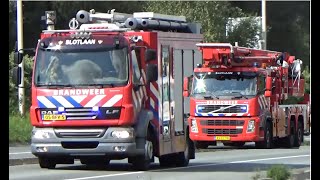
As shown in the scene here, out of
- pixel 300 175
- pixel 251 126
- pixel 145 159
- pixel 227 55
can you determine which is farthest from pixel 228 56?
pixel 300 175

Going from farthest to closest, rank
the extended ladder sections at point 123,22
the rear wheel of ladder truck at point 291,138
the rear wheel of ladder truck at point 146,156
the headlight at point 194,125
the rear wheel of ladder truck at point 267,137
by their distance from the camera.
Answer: the rear wheel of ladder truck at point 291,138
the rear wheel of ladder truck at point 267,137
the headlight at point 194,125
the extended ladder sections at point 123,22
the rear wheel of ladder truck at point 146,156

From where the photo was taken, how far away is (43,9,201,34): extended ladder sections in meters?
19.3

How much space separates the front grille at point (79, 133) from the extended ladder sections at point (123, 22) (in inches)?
86.7

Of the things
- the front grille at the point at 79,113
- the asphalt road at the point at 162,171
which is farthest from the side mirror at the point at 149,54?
the asphalt road at the point at 162,171

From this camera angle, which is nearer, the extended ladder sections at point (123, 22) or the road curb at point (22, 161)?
the extended ladder sections at point (123, 22)

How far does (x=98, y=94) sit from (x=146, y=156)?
1.73m

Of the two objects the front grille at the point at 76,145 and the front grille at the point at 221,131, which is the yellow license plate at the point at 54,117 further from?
the front grille at the point at 221,131

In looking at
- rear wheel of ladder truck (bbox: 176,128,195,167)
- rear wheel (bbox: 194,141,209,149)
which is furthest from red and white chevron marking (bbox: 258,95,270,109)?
rear wheel of ladder truck (bbox: 176,128,195,167)

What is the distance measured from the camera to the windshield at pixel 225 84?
27078 mm

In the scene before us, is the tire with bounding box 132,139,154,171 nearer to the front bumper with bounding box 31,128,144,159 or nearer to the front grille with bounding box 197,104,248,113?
the front bumper with bounding box 31,128,144,159

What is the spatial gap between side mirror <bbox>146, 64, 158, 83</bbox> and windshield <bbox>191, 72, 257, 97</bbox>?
26.3 ft
